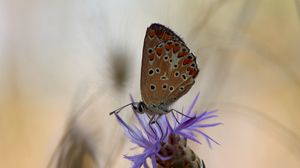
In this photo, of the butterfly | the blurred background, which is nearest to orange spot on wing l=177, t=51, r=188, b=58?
the butterfly

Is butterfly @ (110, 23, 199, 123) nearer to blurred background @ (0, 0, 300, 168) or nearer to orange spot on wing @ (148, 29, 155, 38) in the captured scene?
orange spot on wing @ (148, 29, 155, 38)

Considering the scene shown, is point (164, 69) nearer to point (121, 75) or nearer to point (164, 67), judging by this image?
point (164, 67)

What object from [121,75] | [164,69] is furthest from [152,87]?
[121,75]

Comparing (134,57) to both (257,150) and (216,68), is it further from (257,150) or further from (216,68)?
(257,150)

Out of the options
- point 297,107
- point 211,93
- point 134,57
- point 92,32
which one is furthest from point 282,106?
point 92,32

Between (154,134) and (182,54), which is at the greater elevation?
(182,54)

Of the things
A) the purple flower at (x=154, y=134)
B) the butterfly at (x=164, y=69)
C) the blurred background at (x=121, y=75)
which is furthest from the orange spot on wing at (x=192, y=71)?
the blurred background at (x=121, y=75)
